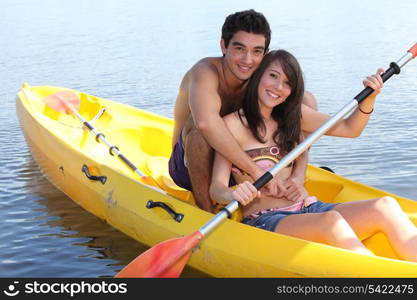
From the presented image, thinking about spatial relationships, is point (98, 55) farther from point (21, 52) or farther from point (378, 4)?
point (378, 4)

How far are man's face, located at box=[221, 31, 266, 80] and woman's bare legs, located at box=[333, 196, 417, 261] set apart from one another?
909mm

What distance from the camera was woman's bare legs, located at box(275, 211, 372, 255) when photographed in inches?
126

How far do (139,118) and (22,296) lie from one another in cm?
290

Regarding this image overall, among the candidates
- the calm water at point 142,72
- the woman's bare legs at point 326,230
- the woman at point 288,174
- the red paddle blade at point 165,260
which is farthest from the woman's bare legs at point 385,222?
the calm water at point 142,72

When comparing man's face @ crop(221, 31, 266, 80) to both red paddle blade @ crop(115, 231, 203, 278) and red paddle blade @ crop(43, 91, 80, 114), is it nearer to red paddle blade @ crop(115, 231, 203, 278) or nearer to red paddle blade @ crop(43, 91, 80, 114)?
red paddle blade @ crop(115, 231, 203, 278)

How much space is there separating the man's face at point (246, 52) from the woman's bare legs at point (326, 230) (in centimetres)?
89

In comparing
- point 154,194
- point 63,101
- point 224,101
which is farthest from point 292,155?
point 63,101

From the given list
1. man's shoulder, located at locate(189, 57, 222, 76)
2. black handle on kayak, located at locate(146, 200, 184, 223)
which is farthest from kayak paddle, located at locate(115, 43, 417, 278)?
man's shoulder, located at locate(189, 57, 222, 76)

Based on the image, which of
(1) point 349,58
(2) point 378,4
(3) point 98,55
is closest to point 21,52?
(3) point 98,55

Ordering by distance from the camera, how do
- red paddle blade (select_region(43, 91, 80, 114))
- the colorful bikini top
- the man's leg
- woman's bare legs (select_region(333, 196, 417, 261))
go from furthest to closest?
red paddle blade (select_region(43, 91, 80, 114)), the man's leg, the colorful bikini top, woman's bare legs (select_region(333, 196, 417, 261))

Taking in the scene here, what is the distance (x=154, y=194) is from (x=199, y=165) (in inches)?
16.9

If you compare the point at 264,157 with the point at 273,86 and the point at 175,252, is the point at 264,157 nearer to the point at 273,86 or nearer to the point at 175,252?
the point at 273,86

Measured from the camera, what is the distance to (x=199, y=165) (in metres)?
3.88

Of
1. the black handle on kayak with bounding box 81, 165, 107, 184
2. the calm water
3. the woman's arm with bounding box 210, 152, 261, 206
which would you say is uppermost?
the woman's arm with bounding box 210, 152, 261, 206
